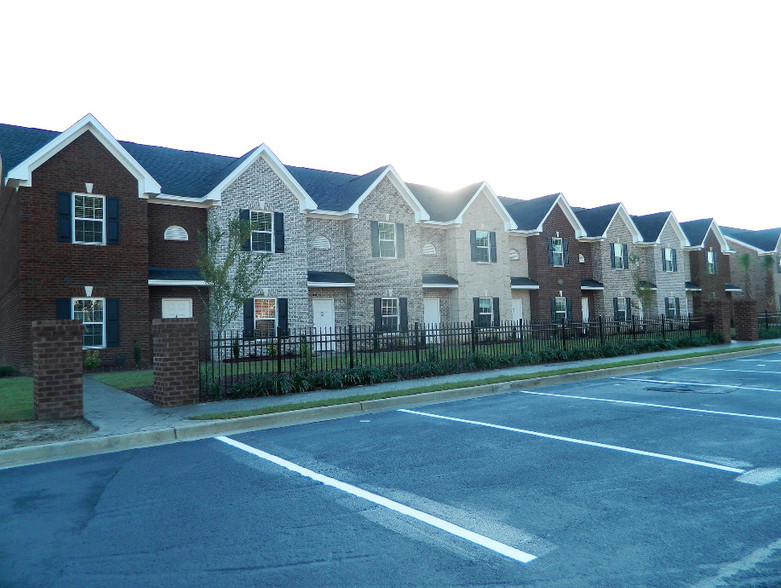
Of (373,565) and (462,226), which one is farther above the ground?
(462,226)

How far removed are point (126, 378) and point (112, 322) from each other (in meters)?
4.23

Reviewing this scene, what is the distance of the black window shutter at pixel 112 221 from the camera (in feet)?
63.9

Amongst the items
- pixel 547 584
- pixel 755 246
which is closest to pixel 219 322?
pixel 547 584

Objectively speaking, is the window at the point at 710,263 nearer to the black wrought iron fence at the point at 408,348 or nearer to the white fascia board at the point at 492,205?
the white fascia board at the point at 492,205

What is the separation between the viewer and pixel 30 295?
18156mm

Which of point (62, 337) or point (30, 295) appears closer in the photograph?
point (62, 337)

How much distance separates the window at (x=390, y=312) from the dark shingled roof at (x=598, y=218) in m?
16.2

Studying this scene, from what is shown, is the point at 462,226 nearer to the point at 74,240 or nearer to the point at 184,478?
the point at 74,240

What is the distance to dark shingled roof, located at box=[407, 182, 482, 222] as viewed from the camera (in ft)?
95.8

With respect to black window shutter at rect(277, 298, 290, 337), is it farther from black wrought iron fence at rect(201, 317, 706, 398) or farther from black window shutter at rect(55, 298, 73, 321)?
black window shutter at rect(55, 298, 73, 321)

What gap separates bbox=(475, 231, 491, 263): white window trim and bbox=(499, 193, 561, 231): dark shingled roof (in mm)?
3349

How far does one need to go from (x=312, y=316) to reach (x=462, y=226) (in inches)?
372

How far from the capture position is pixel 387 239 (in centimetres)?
2647

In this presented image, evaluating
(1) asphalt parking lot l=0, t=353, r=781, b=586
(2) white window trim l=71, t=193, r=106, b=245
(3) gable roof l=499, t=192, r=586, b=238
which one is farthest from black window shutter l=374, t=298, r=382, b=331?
(1) asphalt parking lot l=0, t=353, r=781, b=586
